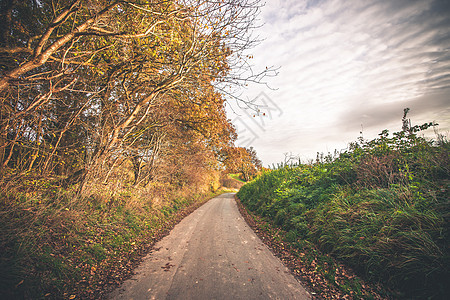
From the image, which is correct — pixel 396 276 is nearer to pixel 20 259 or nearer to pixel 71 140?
pixel 20 259

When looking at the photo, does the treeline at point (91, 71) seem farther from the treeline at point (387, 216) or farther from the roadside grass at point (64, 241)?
the treeline at point (387, 216)

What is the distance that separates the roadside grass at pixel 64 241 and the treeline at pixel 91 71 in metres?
0.70

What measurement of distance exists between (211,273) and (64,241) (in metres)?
3.31

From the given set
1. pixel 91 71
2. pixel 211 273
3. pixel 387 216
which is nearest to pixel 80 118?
pixel 91 71

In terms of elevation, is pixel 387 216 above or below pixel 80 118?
below

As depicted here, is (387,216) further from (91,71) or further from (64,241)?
(91,71)

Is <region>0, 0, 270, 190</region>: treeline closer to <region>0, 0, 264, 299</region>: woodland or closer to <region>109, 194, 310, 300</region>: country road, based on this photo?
<region>0, 0, 264, 299</region>: woodland

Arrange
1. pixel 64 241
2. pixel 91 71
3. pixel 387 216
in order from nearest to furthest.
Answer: pixel 387 216, pixel 64 241, pixel 91 71

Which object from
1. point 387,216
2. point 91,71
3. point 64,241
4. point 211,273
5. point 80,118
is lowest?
point 211,273

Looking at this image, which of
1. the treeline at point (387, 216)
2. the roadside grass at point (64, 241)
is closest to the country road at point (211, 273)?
the roadside grass at point (64, 241)

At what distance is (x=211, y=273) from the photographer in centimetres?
331

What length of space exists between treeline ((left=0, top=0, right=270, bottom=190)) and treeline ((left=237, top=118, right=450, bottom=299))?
14.9 ft

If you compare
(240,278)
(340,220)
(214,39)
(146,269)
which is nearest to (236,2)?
(214,39)

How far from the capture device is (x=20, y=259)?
2543 mm
